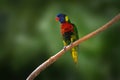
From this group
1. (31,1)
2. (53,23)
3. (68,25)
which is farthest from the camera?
(31,1)

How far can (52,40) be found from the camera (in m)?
1.45

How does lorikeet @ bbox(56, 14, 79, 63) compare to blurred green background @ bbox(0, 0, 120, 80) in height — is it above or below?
above

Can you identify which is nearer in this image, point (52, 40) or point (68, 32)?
point (68, 32)

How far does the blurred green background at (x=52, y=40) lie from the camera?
4.86 feet

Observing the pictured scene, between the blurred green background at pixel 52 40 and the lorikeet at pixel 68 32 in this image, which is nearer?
the lorikeet at pixel 68 32

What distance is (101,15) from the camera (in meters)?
1.52

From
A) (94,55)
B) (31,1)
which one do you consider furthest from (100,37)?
(31,1)

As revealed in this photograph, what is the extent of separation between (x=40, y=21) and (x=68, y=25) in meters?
0.43

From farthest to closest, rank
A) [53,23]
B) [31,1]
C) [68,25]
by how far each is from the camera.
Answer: [31,1]
[53,23]
[68,25]

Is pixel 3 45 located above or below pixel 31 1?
below

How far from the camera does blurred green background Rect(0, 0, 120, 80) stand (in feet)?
4.86

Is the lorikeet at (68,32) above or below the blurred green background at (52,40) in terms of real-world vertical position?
above

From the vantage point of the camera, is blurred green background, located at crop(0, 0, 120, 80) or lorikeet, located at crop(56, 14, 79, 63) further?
blurred green background, located at crop(0, 0, 120, 80)

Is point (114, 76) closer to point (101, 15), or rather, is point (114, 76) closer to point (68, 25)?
point (101, 15)
